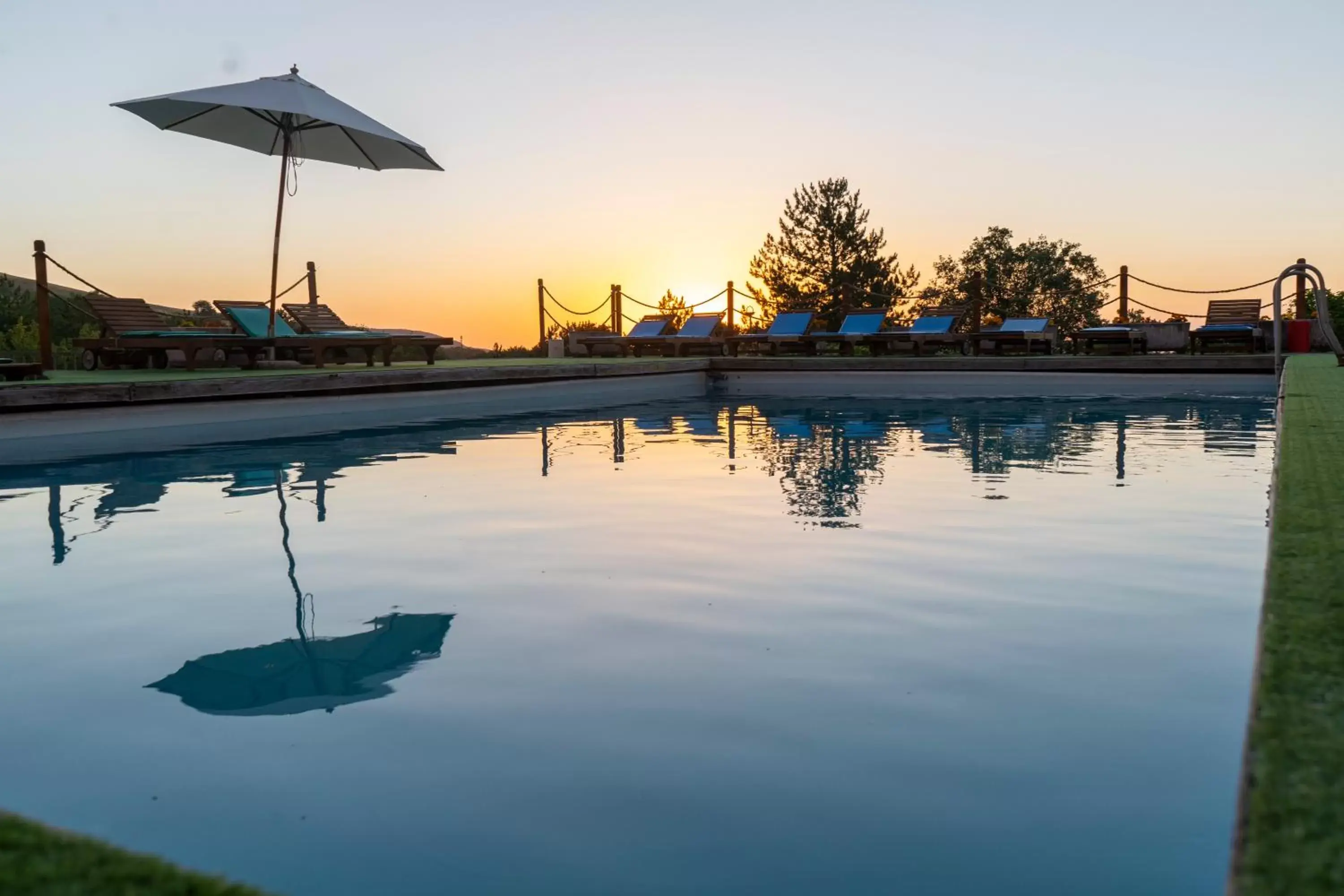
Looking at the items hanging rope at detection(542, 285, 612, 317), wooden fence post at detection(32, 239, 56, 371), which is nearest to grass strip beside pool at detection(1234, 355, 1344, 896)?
wooden fence post at detection(32, 239, 56, 371)

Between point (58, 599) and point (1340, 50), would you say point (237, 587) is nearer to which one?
point (58, 599)

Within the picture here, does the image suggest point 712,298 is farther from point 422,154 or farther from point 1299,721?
point 1299,721

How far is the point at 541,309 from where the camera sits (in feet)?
61.4

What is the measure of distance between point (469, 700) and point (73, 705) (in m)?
0.99

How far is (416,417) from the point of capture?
1112 cm

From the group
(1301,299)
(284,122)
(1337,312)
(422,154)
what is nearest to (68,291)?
(422,154)

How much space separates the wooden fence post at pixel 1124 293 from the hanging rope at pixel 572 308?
864cm

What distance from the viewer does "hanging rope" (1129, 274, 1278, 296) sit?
48.6 ft

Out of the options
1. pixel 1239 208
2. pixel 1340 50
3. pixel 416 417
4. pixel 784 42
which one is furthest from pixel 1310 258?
pixel 416 417

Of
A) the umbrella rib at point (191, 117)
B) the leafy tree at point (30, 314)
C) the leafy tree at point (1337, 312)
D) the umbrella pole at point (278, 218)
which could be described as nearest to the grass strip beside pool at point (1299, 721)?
the umbrella pole at point (278, 218)

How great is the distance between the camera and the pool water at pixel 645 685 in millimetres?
1847

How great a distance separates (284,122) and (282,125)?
0.13 ft

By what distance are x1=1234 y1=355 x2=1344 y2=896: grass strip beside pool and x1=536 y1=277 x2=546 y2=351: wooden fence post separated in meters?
16.3

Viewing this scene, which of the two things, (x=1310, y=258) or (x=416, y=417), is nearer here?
(x=416, y=417)
